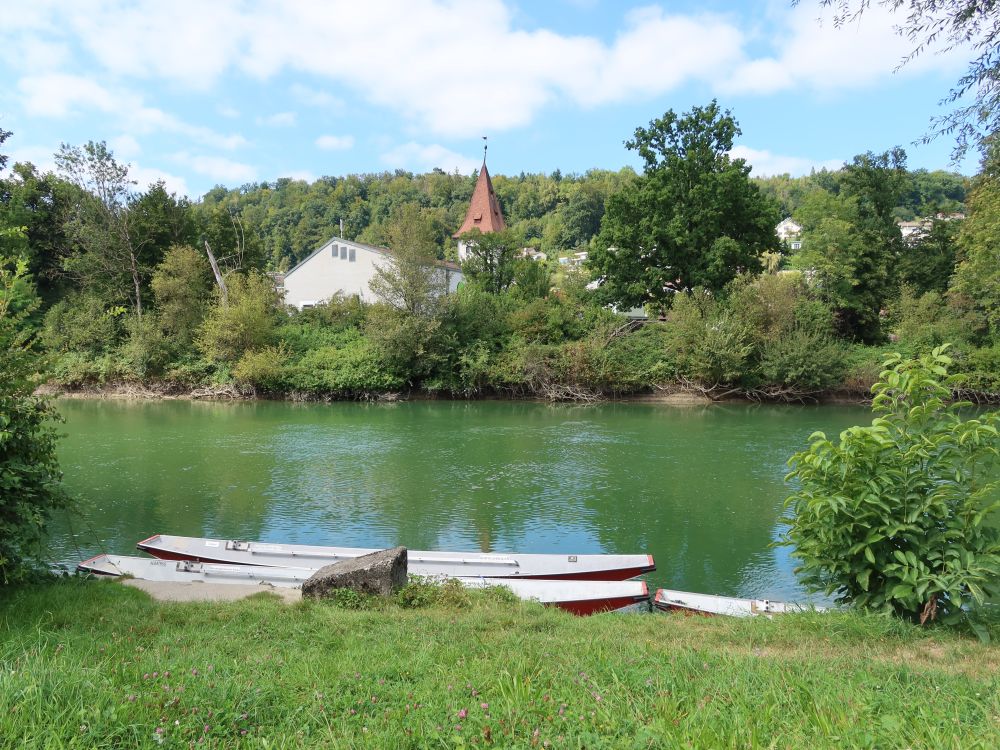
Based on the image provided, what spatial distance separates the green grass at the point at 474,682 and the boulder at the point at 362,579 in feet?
3.46

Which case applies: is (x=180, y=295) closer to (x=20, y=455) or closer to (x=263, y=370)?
(x=263, y=370)

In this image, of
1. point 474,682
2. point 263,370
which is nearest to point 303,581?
point 474,682

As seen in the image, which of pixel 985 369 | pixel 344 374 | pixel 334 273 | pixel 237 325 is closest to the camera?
pixel 985 369

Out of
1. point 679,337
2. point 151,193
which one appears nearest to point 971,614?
point 679,337

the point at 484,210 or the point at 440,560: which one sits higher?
the point at 484,210

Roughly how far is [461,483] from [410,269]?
19765mm

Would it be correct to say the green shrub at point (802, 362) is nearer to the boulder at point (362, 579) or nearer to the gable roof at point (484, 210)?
the boulder at point (362, 579)

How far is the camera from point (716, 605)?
778 centimetres

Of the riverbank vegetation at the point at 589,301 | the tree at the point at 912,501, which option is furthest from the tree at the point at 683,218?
the tree at the point at 912,501

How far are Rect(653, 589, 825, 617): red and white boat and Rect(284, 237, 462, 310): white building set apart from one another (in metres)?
37.7

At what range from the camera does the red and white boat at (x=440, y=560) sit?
29.8 feet

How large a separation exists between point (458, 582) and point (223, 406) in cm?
2718

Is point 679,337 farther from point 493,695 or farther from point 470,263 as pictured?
point 493,695

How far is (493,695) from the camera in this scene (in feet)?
11.7
